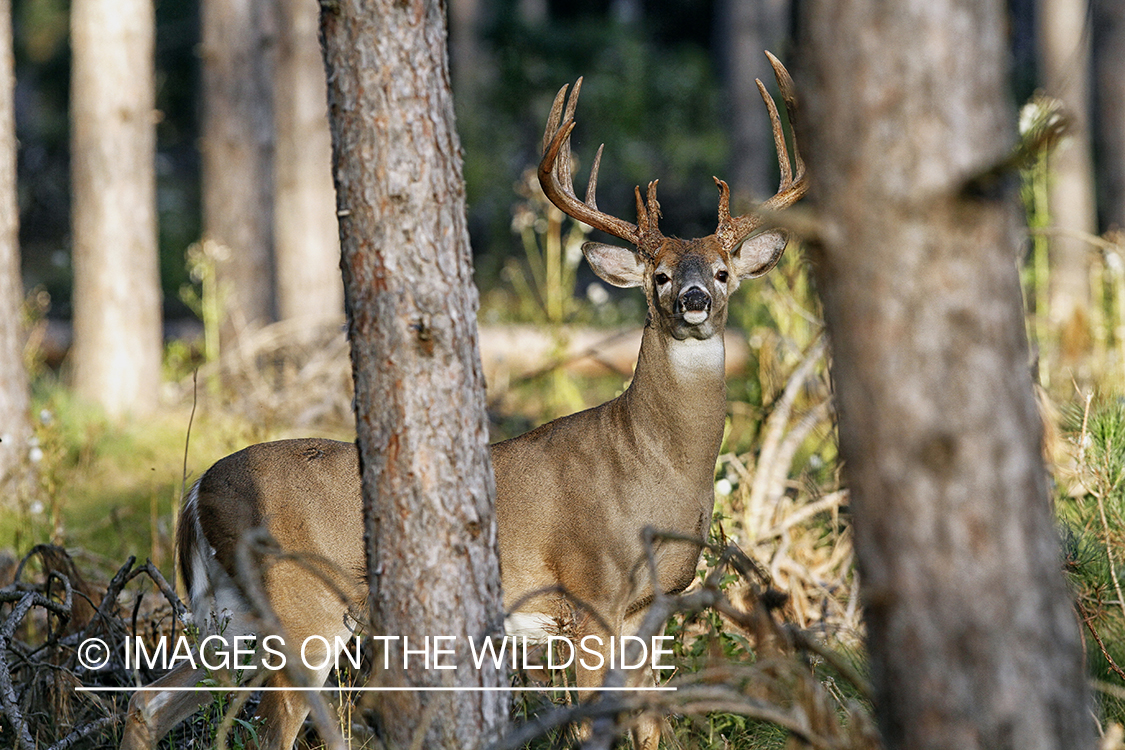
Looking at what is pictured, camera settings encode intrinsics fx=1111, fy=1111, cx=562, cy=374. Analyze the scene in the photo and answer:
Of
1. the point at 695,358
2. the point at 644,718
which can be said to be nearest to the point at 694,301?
the point at 695,358

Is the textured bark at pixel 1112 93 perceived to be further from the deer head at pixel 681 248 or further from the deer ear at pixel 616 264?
the deer ear at pixel 616 264

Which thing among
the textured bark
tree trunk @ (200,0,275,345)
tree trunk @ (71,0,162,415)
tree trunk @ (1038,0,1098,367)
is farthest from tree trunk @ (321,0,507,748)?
the textured bark

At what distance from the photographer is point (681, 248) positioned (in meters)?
3.91

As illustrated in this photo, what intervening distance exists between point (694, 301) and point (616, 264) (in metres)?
0.71

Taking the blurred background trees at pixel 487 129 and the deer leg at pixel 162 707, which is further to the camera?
the blurred background trees at pixel 487 129

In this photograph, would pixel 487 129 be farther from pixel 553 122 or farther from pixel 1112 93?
pixel 553 122

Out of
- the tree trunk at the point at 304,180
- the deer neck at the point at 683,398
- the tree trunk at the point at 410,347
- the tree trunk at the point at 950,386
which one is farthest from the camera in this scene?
the tree trunk at the point at 304,180

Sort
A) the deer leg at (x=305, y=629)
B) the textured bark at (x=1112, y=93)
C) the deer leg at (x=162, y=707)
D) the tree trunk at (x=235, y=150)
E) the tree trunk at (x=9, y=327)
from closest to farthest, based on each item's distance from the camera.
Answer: the deer leg at (x=162, y=707) → the deer leg at (x=305, y=629) → the tree trunk at (x=9, y=327) → the tree trunk at (x=235, y=150) → the textured bark at (x=1112, y=93)

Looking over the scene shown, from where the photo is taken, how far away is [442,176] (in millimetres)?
2441

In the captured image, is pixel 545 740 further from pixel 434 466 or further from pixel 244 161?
pixel 244 161

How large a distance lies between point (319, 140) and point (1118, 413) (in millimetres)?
6599

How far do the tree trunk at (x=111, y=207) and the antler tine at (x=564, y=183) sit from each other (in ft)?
14.3

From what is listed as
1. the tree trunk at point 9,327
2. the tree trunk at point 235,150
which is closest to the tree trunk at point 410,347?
the tree trunk at point 9,327

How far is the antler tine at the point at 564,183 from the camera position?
12.5 feet
